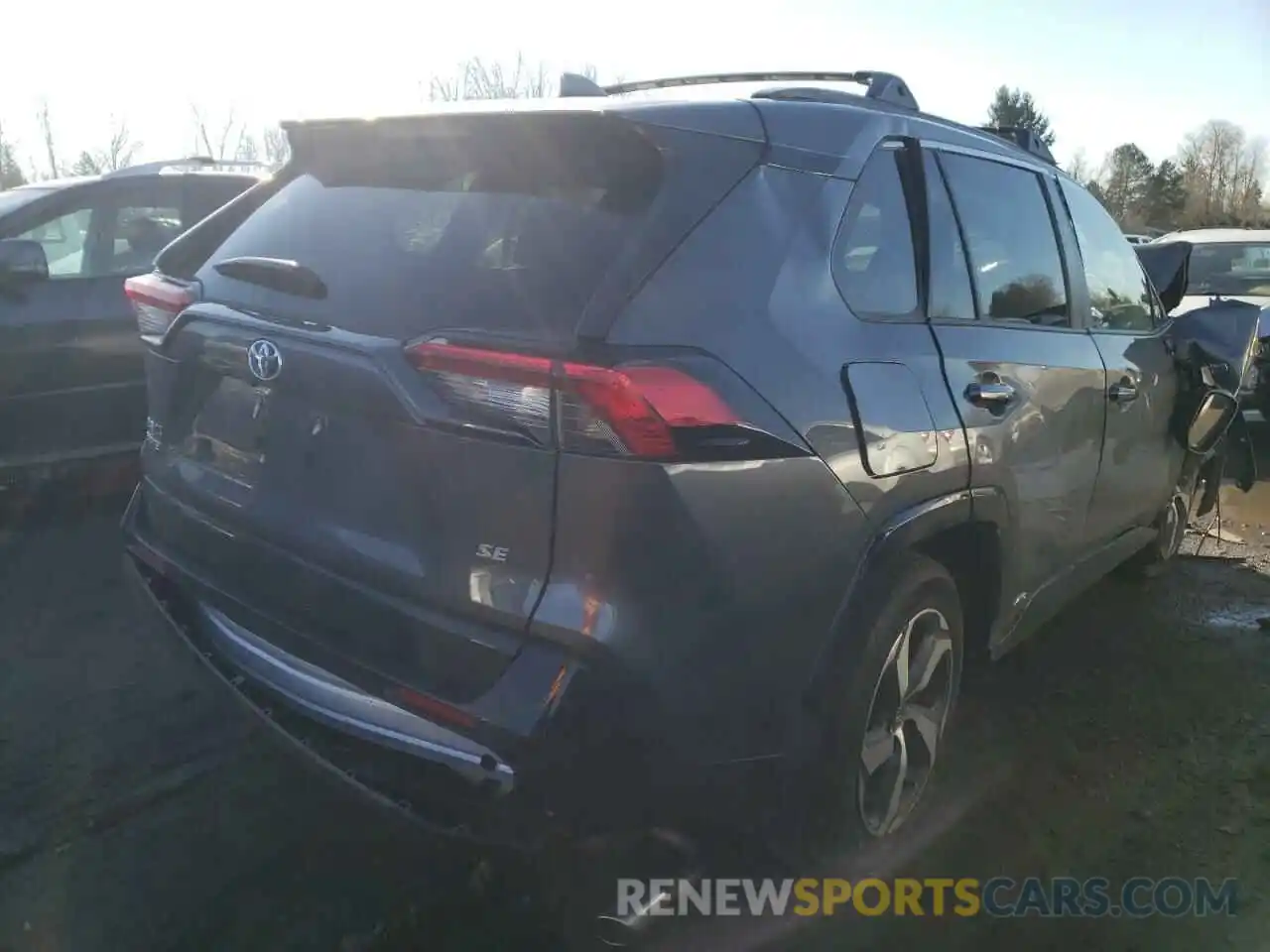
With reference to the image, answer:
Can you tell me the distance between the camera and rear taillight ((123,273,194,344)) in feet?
9.25

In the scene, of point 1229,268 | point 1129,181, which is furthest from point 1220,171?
point 1229,268

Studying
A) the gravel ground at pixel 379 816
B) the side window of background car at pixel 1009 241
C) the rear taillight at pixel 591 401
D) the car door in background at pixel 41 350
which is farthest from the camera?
the car door in background at pixel 41 350

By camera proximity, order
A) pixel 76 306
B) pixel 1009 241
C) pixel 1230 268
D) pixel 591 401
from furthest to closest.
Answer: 1. pixel 1230 268
2. pixel 76 306
3. pixel 1009 241
4. pixel 591 401

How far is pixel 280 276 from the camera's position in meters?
2.53

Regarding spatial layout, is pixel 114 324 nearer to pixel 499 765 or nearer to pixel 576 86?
pixel 576 86

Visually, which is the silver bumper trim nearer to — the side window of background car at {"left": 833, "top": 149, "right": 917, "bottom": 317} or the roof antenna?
the side window of background car at {"left": 833, "top": 149, "right": 917, "bottom": 317}

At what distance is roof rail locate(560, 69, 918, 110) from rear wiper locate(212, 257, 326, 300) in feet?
3.51

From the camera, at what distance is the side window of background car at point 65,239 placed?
5434mm

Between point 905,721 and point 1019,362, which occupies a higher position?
point 1019,362

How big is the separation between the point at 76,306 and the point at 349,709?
12.8ft

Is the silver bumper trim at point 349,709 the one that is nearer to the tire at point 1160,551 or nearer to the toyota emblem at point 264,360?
the toyota emblem at point 264,360

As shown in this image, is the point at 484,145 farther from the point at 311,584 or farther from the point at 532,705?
the point at 532,705

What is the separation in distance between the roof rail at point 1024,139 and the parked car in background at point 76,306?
4.06 meters

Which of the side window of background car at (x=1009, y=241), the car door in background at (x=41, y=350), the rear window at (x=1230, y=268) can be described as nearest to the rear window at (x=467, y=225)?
the side window of background car at (x=1009, y=241)
